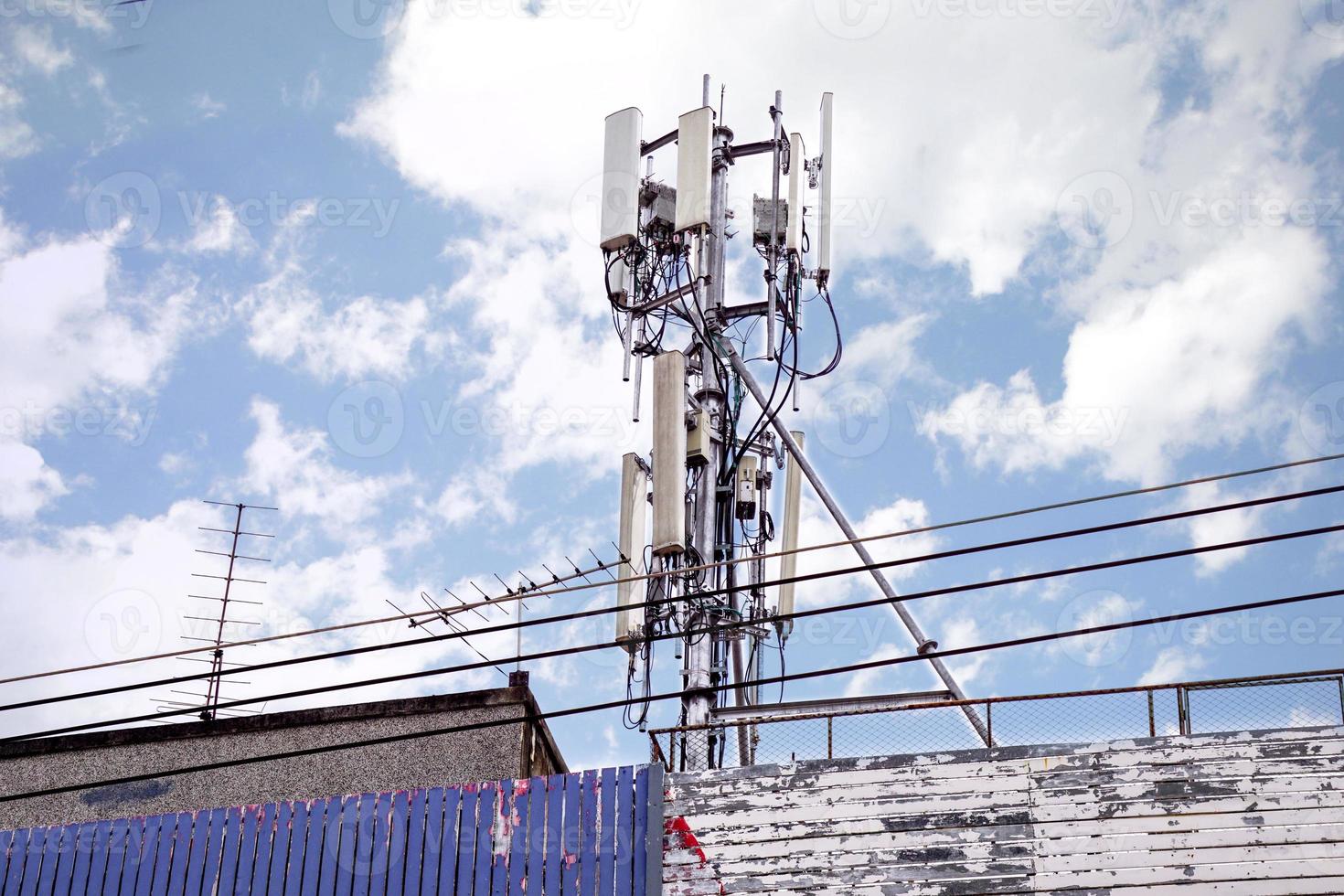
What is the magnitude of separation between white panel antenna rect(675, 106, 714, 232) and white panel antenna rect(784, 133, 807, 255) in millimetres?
1332

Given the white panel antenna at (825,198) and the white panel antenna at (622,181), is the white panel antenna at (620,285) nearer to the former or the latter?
the white panel antenna at (622,181)

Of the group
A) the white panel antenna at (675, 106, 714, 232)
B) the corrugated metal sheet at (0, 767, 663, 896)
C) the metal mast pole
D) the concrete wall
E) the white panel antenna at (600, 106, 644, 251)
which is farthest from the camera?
the white panel antenna at (600, 106, 644, 251)

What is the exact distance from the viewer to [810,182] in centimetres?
2423

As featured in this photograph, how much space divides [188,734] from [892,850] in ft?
35.4

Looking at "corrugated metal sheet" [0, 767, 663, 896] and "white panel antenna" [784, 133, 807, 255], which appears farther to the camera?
"white panel antenna" [784, 133, 807, 255]

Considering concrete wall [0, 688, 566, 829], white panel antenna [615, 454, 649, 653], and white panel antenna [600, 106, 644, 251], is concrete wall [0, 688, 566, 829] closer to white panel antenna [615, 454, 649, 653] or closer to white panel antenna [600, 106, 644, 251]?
white panel antenna [615, 454, 649, 653]

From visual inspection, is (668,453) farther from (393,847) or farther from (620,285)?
(393,847)

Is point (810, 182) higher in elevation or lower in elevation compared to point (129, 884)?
higher

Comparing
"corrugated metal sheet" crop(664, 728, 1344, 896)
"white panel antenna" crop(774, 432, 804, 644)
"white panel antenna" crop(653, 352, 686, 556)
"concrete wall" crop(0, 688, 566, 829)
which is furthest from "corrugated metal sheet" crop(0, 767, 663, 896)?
"white panel antenna" crop(774, 432, 804, 644)

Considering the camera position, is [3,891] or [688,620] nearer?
[3,891]

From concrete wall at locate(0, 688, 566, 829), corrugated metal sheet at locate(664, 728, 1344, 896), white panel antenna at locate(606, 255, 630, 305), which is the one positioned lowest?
corrugated metal sheet at locate(664, 728, 1344, 896)

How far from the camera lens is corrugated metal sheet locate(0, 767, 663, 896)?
655 inches

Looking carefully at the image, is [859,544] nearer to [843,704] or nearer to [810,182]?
[843,704]

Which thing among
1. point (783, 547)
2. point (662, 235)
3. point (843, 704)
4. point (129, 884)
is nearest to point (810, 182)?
point (662, 235)
